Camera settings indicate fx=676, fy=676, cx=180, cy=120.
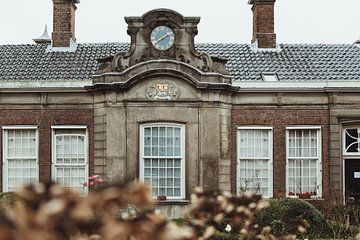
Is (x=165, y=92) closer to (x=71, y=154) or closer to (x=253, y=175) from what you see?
(x=71, y=154)

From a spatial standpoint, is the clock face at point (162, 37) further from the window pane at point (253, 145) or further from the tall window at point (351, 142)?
the tall window at point (351, 142)

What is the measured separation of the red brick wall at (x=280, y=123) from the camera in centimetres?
1964

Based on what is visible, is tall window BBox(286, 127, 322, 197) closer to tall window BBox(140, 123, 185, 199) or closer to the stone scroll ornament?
tall window BBox(140, 123, 185, 199)

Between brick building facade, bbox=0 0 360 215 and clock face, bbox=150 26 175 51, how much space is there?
0.09 ft

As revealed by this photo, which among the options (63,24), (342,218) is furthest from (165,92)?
(342,218)

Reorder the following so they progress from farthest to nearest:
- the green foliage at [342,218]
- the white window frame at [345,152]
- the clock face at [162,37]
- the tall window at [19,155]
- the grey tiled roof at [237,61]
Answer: the grey tiled roof at [237,61] < the white window frame at [345,152] < the tall window at [19,155] < the clock face at [162,37] < the green foliage at [342,218]

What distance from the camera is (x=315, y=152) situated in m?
19.8

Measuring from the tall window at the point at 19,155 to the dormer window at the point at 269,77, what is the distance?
694cm

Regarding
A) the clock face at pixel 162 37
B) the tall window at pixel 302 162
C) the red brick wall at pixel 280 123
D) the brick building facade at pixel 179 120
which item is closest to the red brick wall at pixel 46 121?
the brick building facade at pixel 179 120

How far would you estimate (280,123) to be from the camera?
1977 cm

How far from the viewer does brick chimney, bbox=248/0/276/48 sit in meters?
22.4

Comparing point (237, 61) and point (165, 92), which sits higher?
point (237, 61)

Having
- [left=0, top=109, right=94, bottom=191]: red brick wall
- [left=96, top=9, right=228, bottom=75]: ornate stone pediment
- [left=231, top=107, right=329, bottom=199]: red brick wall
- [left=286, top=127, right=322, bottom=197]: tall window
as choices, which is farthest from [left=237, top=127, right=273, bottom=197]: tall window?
[left=0, top=109, right=94, bottom=191]: red brick wall

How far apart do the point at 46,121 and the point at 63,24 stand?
427 centimetres
